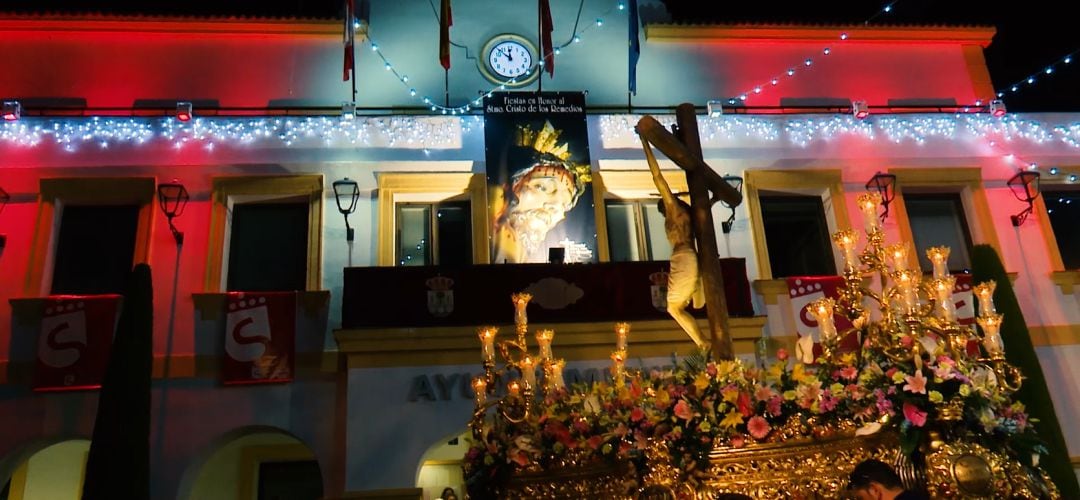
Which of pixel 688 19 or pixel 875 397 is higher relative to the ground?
pixel 688 19

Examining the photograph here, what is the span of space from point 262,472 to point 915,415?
12.1 meters

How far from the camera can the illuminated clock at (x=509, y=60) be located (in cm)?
1384

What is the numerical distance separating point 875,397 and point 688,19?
38.3 feet

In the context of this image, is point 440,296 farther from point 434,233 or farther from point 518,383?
point 518,383

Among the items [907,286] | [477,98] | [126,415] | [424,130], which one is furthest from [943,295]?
[477,98]

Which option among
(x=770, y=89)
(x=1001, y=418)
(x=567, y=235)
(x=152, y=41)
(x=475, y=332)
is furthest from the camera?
(x=770, y=89)

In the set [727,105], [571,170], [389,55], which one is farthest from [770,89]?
[389,55]

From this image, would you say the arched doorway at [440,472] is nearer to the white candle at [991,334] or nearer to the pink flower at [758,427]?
the pink flower at [758,427]

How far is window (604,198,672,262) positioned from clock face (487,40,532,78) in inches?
118

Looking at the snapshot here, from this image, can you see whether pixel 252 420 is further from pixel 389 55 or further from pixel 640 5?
pixel 640 5

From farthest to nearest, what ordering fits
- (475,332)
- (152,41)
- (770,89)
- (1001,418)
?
(770,89) → (152,41) → (475,332) → (1001,418)

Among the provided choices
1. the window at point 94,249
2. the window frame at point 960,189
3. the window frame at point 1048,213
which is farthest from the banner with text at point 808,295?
the window at point 94,249

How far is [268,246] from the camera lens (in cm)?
1245

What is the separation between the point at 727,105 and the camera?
1396cm
